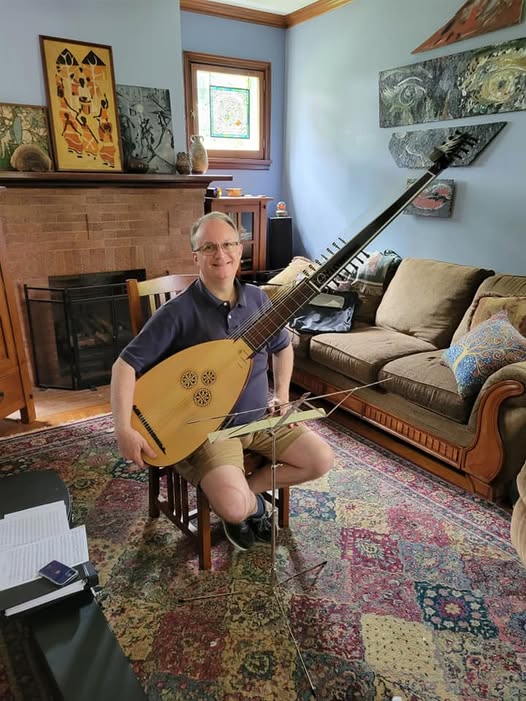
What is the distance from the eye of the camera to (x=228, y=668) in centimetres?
138

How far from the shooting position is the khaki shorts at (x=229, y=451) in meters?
1.57

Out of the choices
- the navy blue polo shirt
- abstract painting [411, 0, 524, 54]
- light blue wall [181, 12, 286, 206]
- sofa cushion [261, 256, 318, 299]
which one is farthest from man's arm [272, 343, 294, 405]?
light blue wall [181, 12, 286, 206]

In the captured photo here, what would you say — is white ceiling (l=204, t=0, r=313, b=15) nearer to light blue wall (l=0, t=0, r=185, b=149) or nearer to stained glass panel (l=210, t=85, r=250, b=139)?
stained glass panel (l=210, t=85, r=250, b=139)

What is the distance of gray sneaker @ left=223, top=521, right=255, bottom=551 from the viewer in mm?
1792

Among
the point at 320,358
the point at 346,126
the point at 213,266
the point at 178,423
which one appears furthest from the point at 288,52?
the point at 178,423

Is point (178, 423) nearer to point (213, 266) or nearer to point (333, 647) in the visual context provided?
point (213, 266)

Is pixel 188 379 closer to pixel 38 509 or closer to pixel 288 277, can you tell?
pixel 38 509

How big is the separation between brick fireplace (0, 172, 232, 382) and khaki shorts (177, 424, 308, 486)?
6.70 feet

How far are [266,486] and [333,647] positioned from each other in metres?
0.52

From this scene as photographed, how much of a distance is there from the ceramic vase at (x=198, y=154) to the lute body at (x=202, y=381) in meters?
2.27

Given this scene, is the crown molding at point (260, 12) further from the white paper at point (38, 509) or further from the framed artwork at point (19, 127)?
the white paper at point (38, 509)

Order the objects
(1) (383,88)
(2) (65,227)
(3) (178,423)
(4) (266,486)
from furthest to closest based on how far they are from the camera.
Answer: (1) (383,88) → (2) (65,227) → (4) (266,486) → (3) (178,423)

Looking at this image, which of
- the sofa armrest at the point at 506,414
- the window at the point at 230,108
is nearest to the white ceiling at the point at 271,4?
the window at the point at 230,108

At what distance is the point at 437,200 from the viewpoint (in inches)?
129
